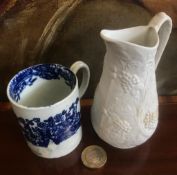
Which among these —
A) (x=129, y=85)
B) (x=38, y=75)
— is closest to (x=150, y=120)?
(x=129, y=85)

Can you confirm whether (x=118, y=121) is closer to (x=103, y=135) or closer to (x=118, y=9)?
(x=103, y=135)

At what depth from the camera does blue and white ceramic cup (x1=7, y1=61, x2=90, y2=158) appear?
42cm

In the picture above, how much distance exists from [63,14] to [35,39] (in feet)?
0.22

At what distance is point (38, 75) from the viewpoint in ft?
1.64

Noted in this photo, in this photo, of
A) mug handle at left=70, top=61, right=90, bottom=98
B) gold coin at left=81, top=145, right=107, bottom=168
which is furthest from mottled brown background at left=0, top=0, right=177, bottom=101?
gold coin at left=81, top=145, right=107, bottom=168

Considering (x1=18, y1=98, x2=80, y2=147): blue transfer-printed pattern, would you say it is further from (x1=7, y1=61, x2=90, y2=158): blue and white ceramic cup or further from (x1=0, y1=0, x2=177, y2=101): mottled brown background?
(x1=0, y1=0, x2=177, y2=101): mottled brown background

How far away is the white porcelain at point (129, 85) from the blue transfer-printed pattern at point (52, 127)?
43 millimetres

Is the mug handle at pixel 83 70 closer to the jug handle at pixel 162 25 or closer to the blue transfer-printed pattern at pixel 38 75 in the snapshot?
the blue transfer-printed pattern at pixel 38 75

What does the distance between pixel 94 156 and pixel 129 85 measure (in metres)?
0.14

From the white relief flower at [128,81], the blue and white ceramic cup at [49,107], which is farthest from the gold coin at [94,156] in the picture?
the white relief flower at [128,81]

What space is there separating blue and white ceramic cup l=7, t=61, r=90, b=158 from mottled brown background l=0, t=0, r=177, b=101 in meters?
0.06

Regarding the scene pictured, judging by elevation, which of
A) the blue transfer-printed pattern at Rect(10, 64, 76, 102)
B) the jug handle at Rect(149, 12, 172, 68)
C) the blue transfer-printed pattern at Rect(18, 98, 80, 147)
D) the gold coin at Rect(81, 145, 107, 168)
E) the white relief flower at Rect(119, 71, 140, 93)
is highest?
the jug handle at Rect(149, 12, 172, 68)

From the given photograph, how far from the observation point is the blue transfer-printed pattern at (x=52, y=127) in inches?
16.9

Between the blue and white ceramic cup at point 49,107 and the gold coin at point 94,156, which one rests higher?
the blue and white ceramic cup at point 49,107
